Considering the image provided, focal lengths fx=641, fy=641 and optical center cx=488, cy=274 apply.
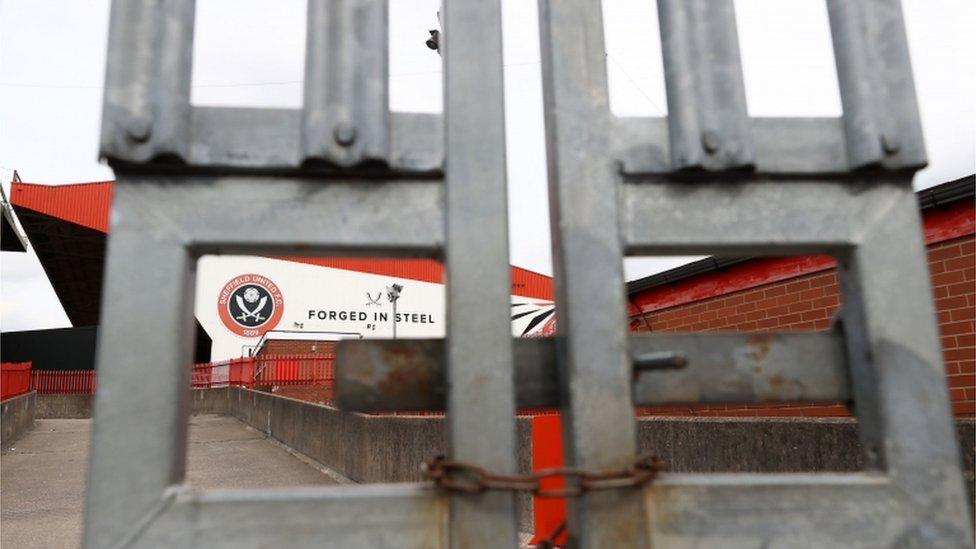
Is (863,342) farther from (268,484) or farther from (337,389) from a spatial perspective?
(268,484)

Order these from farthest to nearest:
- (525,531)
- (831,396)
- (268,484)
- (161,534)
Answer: (268,484)
(525,531)
(831,396)
(161,534)

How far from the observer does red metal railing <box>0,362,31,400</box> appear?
13.6 meters

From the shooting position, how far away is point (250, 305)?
26.4 m

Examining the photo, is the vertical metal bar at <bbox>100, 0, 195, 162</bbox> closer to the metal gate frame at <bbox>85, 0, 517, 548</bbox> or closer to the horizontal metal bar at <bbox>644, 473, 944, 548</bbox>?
the metal gate frame at <bbox>85, 0, 517, 548</bbox>

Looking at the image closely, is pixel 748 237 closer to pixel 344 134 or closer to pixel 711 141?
pixel 711 141

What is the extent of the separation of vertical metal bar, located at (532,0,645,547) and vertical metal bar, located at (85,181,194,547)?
815 mm

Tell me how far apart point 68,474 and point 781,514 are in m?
10.5

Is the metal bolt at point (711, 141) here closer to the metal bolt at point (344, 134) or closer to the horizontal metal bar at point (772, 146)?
the horizontal metal bar at point (772, 146)

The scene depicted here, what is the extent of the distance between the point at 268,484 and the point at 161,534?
7.57m

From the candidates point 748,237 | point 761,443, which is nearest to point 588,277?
point 748,237

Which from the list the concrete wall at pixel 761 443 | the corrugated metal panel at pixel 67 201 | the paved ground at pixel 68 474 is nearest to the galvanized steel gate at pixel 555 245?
the concrete wall at pixel 761 443

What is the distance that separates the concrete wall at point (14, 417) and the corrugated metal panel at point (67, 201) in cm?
953

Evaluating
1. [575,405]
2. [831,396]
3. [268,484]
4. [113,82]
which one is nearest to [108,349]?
[113,82]

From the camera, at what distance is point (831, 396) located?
1489 millimetres
